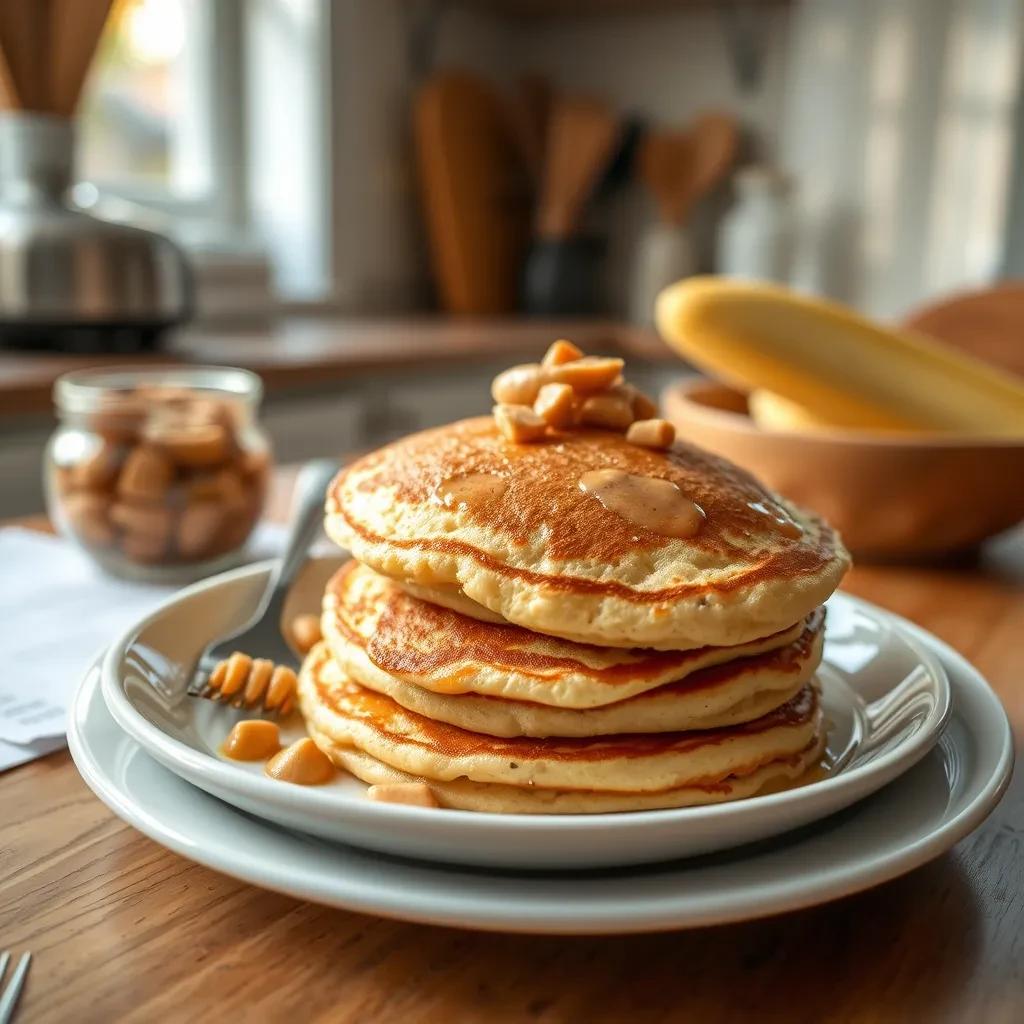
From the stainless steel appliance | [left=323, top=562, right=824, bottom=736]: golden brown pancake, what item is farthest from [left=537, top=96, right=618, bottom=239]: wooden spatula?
[left=323, top=562, right=824, bottom=736]: golden brown pancake

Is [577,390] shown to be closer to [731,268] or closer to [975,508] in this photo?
[975,508]

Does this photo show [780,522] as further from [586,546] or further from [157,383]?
[157,383]

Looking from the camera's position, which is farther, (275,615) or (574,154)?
(574,154)

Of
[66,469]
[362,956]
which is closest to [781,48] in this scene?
[66,469]

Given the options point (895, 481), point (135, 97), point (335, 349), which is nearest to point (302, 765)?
point (895, 481)

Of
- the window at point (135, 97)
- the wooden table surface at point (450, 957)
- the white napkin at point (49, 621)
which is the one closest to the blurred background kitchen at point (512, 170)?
the window at point (135, 97)

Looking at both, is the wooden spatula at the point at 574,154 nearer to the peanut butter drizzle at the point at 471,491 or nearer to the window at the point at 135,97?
the window at the point at 135,97

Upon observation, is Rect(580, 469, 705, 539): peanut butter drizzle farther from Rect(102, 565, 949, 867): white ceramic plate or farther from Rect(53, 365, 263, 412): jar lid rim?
Rect(53, 365, 263, 412): jar lid rim
